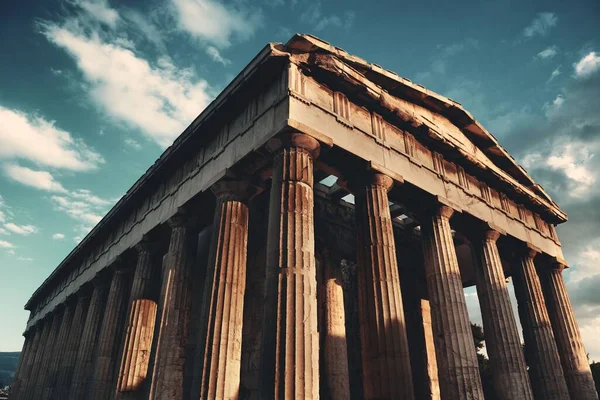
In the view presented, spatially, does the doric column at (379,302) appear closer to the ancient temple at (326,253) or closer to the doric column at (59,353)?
the ancient temple at (326,253)

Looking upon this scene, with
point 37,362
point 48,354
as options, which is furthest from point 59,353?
point 37,362

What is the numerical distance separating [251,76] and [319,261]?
309 inches

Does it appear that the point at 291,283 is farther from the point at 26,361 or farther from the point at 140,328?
the point at 26,361

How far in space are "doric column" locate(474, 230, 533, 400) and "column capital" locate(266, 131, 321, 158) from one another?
8894 millimetres

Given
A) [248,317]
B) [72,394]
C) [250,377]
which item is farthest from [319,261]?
[72,394]

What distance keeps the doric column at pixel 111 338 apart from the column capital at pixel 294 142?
40.6 feet

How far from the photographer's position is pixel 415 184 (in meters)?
13.6

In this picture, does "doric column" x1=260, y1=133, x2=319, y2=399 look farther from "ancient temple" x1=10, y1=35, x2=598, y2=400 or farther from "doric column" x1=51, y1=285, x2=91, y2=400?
"doric column" x1=51, y1=285, x2=91, y2=400

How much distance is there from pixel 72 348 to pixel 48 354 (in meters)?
8.04

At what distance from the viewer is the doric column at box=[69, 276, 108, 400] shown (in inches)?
777

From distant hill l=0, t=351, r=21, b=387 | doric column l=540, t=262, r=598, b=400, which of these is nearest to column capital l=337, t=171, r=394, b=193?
doric column l=540, t=262, r=598, b=400

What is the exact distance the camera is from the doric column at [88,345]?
64.7ft

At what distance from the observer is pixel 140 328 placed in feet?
52.3

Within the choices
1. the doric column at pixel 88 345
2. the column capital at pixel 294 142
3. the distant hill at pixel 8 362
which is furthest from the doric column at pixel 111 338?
the distant hill at pixel 8 362
